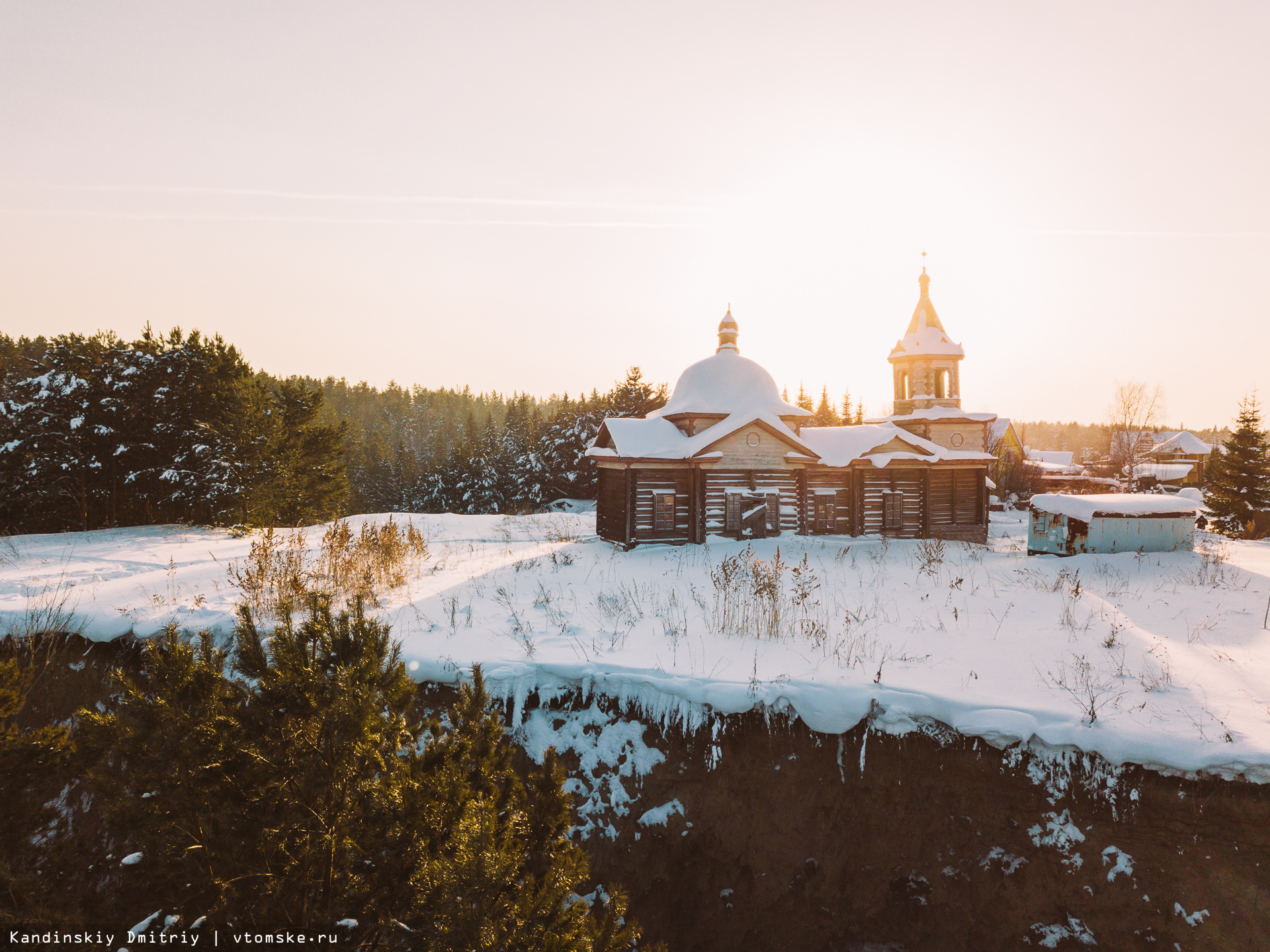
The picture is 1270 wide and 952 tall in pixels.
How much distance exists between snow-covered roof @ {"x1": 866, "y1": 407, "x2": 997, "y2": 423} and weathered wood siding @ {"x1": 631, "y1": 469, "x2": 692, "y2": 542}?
1174 cm

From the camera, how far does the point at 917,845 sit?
5.37m

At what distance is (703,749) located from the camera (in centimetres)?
597

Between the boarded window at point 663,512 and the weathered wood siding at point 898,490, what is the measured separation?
724 cm


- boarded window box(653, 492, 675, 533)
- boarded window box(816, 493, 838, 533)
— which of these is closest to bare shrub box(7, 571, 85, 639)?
boarded window box(653, 492, 675, 533)

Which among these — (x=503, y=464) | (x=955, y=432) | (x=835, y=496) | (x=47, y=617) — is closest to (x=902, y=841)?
(x=47, y=617)

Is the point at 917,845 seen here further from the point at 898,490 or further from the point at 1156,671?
the point at 898,490

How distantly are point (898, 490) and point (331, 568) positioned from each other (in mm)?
18668

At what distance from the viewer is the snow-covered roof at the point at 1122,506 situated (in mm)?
15211

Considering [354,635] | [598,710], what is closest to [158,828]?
[354,635]

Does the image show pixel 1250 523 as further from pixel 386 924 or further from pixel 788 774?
pixel 386 924

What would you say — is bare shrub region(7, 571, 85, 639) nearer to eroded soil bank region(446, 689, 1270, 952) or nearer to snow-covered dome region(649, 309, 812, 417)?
eroded soil bank region(446, 689, 1270, 952)

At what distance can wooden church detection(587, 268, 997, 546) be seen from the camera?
1892 centimetres

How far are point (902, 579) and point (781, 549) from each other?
16.6 ft

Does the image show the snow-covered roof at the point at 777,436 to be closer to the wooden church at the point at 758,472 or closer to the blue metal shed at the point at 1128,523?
the wooden church at the point at 758,472
